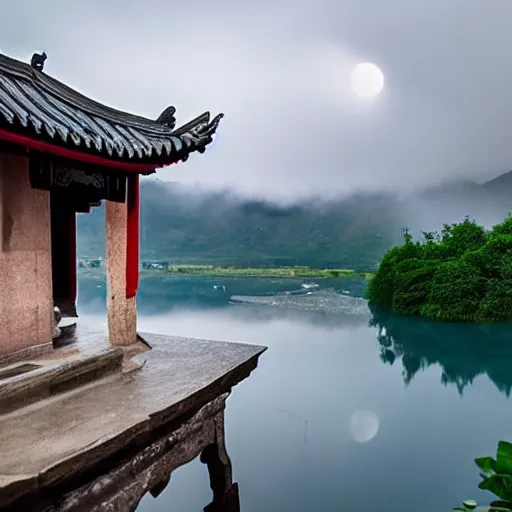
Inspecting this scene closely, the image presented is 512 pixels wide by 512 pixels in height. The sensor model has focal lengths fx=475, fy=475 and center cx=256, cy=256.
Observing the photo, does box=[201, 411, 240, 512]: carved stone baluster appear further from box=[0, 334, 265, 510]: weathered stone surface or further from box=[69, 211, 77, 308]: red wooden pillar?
box=[69, 211, 77, 308]: red wooden pillar

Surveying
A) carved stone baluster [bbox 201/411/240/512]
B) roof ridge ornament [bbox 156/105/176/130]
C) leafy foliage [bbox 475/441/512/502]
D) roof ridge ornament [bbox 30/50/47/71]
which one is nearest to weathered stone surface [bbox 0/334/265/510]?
carved stone baluster [bbox 201/411/240/512]

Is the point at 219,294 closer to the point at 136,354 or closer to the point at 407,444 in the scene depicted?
the point at 407,444

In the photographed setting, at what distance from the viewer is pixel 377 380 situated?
1313 cm

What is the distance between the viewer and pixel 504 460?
3.24 m

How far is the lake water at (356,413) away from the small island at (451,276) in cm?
72

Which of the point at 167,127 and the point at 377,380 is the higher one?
the point at 167,127

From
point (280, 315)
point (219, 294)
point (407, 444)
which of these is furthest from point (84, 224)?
point (407, 444)

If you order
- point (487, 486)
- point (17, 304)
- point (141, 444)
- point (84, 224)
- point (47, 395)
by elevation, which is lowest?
point (487, 486)

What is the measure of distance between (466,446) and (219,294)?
22.9 metres

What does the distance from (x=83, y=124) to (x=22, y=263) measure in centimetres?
113

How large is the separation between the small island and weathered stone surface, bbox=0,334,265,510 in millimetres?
16228

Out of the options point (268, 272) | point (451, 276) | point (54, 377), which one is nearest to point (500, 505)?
point (54, 377)

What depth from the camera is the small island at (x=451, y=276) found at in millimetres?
18062

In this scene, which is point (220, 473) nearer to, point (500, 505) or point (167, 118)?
point (500, 505)
